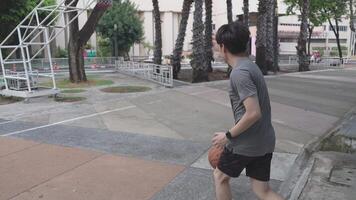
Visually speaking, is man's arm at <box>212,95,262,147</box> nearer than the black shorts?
Yes

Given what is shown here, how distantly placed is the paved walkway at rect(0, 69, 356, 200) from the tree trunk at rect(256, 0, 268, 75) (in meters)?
9.38

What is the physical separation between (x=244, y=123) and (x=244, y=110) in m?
0.14

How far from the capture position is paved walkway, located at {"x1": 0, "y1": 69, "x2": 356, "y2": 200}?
4723 millimetres

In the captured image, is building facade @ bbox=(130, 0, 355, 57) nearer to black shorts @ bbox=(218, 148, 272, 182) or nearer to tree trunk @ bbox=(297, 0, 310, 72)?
tree trunk @ bbox=(297, 0, 310, 72)

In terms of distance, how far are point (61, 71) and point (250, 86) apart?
950 inches

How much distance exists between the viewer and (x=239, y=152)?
305cm

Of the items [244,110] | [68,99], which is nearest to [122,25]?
[68,99]

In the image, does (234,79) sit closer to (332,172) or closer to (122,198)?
(122,198)

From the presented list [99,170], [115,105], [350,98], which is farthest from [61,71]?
[99,170]

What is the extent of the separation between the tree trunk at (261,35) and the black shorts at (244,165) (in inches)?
743

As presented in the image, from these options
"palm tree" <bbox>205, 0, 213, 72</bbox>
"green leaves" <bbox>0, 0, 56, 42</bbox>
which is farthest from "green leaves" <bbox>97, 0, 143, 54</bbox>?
"palm tree" <bbox>205, 0, 213, 72</bbox>

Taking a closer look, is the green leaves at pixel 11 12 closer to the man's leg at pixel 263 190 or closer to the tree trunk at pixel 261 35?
the tree trunk at pixel 261 35

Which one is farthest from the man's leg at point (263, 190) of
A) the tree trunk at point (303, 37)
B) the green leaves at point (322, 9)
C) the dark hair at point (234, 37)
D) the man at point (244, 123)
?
the green leaves at point (322, 9)

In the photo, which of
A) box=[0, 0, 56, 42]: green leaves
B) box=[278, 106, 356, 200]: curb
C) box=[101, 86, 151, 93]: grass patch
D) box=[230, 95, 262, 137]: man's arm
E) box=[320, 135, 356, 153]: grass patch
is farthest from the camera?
box=[0, 0, 56, 42]: green leaves
